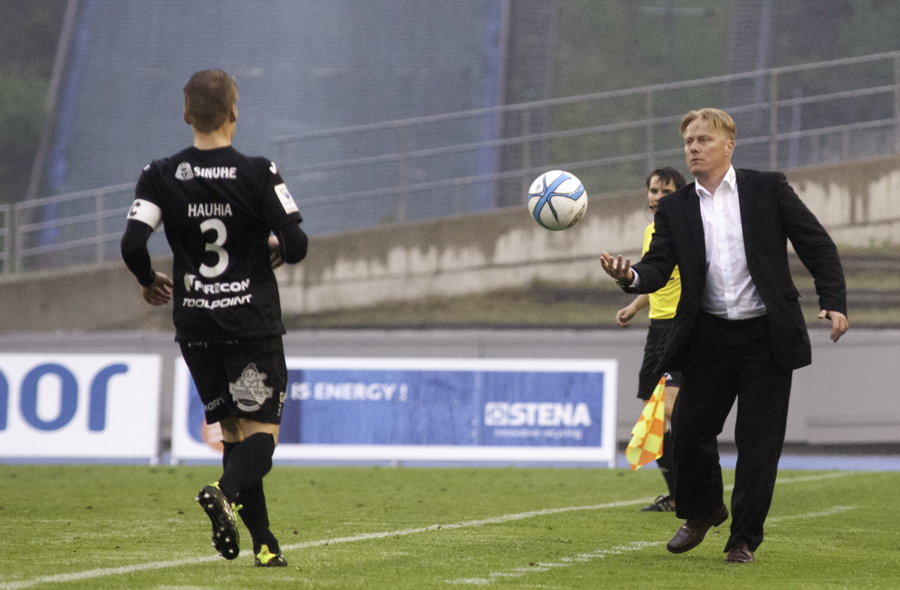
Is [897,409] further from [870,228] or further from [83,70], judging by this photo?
[83,70]

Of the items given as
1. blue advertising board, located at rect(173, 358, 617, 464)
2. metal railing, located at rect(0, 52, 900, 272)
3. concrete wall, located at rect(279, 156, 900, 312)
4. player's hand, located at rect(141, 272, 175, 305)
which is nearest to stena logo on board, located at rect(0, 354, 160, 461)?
blue advertising board, located at rect(173, 358, 617, 464)

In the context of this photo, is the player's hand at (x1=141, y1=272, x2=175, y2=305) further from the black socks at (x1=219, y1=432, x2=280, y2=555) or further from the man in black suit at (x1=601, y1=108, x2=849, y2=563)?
the man in black suit at (x1=601, y1=108, x2=849, y2=563)

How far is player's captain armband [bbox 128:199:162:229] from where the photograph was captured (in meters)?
4.28

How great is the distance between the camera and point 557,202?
659cm

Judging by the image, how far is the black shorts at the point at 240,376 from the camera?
169 inches

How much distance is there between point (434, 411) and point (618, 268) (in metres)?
7.54

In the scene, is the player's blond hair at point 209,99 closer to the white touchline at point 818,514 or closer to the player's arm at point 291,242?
the player's arm at point 291,242

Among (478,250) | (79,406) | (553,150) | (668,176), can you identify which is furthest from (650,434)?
(553,150)

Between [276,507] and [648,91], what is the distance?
41.4ft

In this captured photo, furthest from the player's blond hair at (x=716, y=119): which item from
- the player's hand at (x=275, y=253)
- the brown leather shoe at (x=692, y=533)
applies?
the player's hand at (x=275, y=253)

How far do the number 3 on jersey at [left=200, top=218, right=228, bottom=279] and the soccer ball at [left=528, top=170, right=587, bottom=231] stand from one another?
2.54 m

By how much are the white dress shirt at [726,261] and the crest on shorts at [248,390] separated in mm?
1683

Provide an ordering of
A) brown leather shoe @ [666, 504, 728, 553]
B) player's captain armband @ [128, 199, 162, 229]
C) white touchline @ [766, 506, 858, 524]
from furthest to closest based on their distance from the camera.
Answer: white touchline @ [766, 506, 858, 524], brown leather shoe @ [666, 504, 728, 553], player's captain armband @ [128, 199, 162, 229]

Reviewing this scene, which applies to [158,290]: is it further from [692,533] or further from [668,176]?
[668,176]
